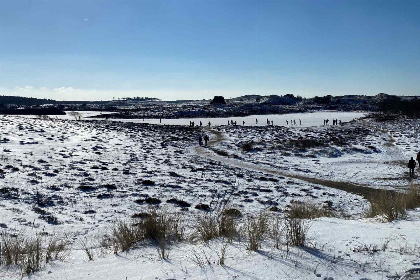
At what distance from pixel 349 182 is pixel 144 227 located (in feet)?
54.8

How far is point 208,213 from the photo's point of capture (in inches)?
458

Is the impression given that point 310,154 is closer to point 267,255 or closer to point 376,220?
point 376,220

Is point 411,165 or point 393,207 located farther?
point 411,165

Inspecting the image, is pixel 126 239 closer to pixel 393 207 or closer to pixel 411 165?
pixel 393 207

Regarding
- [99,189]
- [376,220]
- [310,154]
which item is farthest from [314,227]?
[310,154]

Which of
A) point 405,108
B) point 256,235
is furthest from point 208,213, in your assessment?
point 405,108

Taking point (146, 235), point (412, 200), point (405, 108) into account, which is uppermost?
point (405, 108)

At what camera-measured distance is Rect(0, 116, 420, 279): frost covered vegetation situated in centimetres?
433

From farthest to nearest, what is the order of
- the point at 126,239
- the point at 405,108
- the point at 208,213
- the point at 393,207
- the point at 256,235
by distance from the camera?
the point at 405,108, the point at 208,213, the point at 393,207, the point at 126,239, the point at 256,235

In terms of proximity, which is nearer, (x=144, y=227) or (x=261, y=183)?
(x=144, y=227)

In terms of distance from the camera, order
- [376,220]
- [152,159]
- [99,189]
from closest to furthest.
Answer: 1. [376,220]
2. [99,189]
3. [152,159]

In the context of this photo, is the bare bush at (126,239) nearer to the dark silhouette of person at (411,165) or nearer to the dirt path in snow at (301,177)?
the dirt path in snow at (301,177)

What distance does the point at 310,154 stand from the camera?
102 ft

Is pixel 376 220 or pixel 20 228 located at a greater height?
pixel 376 220
